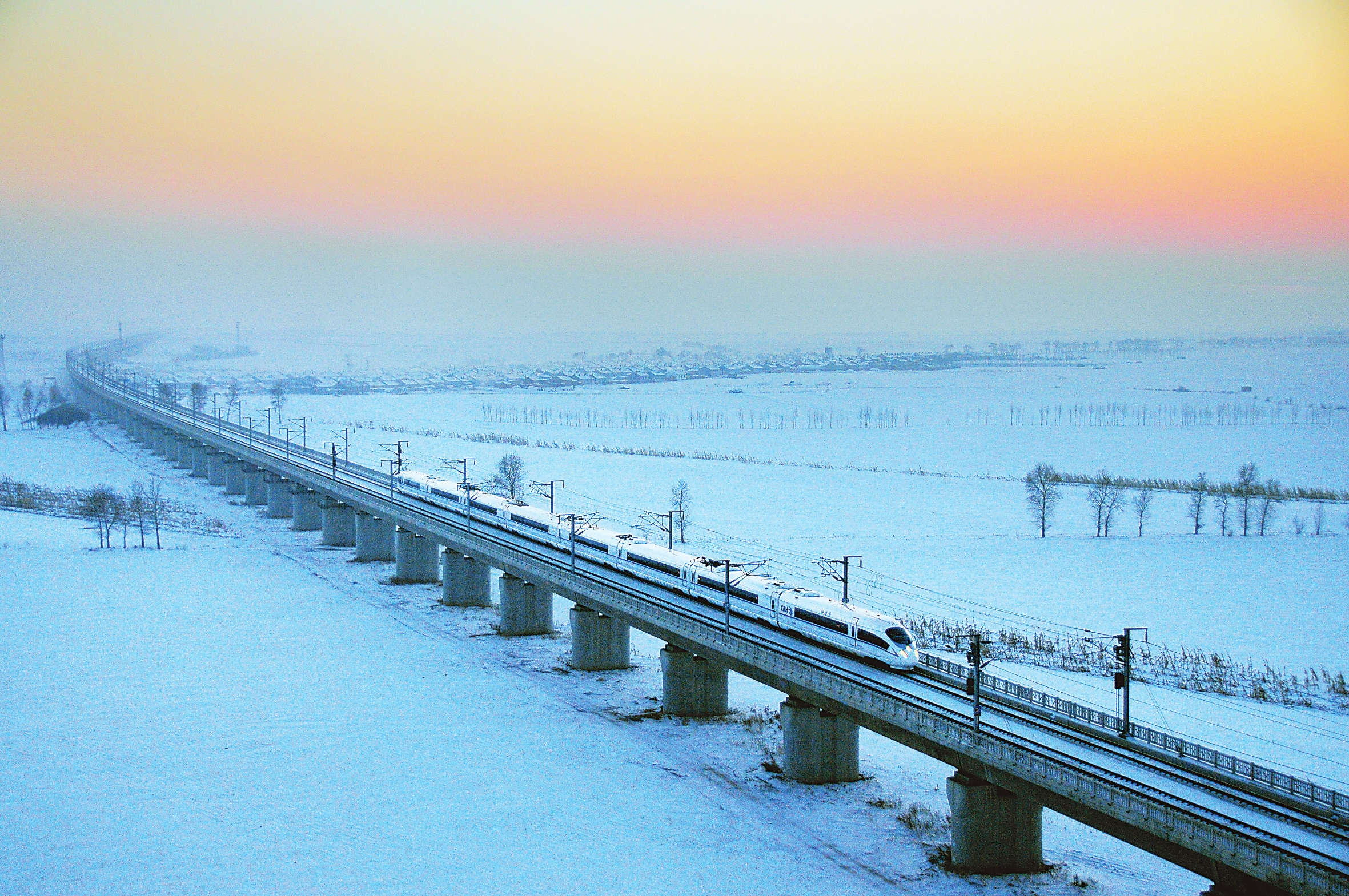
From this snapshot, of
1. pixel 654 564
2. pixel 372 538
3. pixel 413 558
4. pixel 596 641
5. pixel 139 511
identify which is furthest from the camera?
pixel 139 511

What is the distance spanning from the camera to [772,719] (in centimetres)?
4556

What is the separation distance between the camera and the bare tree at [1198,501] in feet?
285

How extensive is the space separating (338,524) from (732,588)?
49.4 metres

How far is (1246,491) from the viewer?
91312 mm

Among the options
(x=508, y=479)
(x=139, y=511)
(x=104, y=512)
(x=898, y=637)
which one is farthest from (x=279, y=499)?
(x=898, y=637)

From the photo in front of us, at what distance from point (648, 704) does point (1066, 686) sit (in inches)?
695

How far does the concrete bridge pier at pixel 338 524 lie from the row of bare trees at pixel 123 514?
11.6 meters

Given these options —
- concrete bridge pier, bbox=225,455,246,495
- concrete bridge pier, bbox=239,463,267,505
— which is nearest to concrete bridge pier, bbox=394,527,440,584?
concrete bridge pier, bbox=239,463,267,505

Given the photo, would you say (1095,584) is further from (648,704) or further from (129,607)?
(129,607)

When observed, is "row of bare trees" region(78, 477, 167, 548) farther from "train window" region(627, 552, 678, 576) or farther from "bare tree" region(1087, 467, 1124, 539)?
"bare tree" region(1087, 467, 1124, 539)

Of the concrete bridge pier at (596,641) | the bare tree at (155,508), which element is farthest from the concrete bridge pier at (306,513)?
the concrete bridge pier at (596,641)

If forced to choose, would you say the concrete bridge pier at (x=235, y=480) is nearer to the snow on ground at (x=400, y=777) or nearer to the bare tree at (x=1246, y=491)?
the snow on ground at (x=400, y=777)

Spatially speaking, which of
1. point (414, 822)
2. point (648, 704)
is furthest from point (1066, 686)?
point (414, 822)

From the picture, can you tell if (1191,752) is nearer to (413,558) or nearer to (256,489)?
(413,558)
